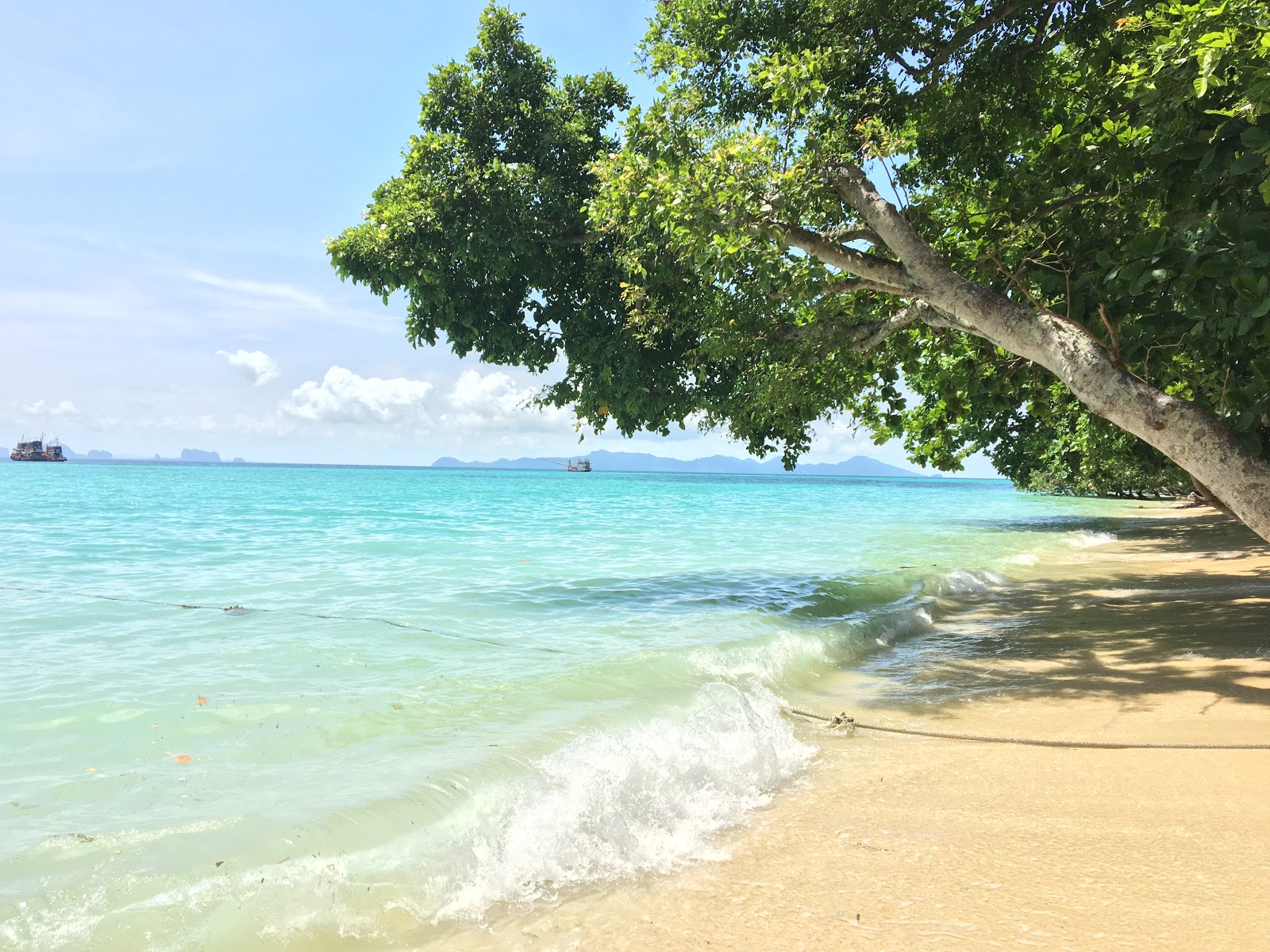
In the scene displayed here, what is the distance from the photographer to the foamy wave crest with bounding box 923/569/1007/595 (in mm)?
14469

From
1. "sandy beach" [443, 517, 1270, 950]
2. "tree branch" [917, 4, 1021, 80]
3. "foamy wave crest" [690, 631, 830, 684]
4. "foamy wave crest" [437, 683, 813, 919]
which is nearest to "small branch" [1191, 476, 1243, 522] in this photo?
"sandy beach" [443, 517, 1270, 950]

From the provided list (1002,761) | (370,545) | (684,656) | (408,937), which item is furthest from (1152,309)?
(370,545)

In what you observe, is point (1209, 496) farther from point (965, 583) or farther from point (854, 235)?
point (854, 235)

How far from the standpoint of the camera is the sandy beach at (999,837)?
124 inches

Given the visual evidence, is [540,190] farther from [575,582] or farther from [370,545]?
[370,545]

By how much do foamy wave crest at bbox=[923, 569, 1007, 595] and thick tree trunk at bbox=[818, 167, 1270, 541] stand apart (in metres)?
6.64

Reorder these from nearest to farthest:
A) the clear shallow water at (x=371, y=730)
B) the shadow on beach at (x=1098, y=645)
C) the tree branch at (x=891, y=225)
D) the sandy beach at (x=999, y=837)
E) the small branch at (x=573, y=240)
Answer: the sandy beach at (x=999, y=837) < the clear shallow water at (x=371, y=730) < the shadow on beach at (x=1098, y=645) < the tree branch at (x=891, y=225) < the small branch at (x=573, y=240)

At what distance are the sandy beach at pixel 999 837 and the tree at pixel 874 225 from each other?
2.03m

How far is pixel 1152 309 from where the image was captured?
24.8 ft

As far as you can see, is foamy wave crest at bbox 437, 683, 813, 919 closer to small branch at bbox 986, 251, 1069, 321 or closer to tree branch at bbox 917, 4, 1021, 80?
small branch at bbox 986, 251, 1069, 321

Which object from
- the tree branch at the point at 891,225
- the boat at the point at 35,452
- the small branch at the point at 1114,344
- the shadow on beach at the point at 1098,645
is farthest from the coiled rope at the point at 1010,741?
the boat at the point at 35,452

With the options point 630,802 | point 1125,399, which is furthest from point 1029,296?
point 630,802

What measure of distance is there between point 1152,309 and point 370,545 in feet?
53.1

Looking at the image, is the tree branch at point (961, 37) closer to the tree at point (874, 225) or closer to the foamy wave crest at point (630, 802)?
the tree at point (874, 225)
